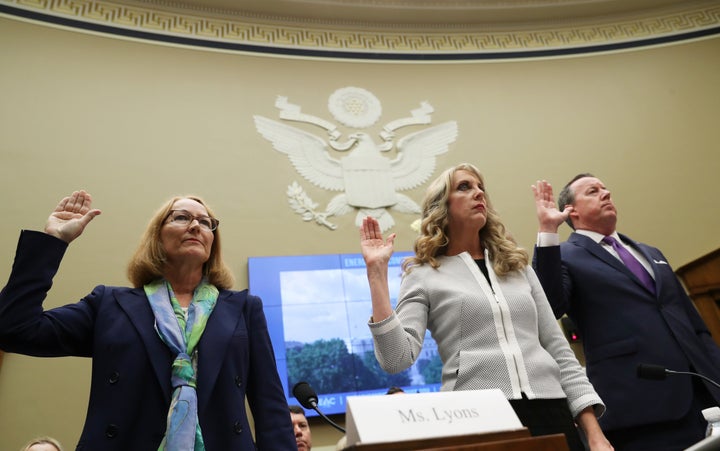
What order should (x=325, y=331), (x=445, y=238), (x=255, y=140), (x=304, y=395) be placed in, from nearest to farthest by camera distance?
(x=445, y=238) < (x=304, y=395) < (x=325, y=331) < (x=255, y=140)

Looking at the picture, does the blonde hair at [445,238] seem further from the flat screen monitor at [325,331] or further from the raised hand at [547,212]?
the flat screen monitor at [325,331]

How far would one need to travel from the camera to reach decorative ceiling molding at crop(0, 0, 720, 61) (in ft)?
16.9

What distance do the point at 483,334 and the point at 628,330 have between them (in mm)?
799

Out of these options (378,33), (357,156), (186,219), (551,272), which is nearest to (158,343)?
(186,219)

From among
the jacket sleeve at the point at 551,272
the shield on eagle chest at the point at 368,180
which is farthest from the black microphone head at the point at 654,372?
the shield on eagle chest at the point at 368,180

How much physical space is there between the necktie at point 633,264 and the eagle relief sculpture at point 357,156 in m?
2.60

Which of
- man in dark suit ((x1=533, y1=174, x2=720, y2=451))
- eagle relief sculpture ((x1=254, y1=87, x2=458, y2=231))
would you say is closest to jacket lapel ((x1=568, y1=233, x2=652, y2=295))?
man in dark suit ((x1=533, y1=174, x2=720, y2=451))

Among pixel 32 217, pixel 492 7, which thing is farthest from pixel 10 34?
pixel 492 7

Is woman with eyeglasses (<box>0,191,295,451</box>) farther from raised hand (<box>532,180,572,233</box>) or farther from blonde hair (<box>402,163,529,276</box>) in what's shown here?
raised hand (<box>532,180,572,233</box>)

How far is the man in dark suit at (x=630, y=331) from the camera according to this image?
1.83 metres

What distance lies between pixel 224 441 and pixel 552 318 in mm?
972

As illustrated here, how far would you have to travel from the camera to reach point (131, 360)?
141cm

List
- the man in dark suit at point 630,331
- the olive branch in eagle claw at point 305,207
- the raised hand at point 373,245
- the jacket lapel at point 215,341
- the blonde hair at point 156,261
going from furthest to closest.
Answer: the olive branch in eagle claw at point 305,207, the man in dark suit at point 630,331, the blonde hair at point 156,261, the raised hand at point 373,245, the jacket lapel at point 215,341

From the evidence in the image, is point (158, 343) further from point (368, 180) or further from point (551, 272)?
point (368, 180)
